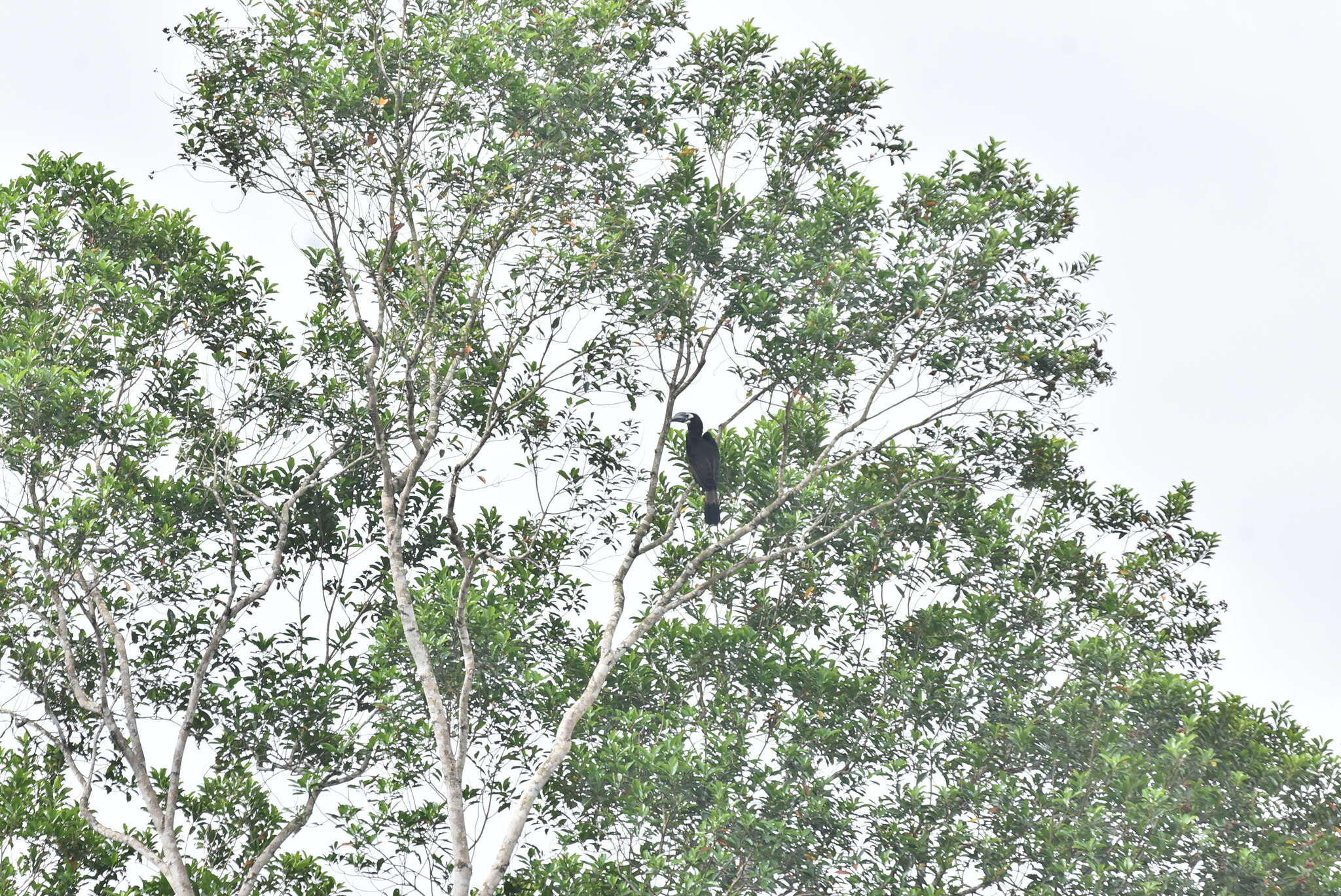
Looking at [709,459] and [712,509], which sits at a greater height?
[709,459]

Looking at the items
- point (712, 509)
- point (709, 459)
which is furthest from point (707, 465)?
point (712, 509)

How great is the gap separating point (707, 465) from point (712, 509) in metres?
0.37

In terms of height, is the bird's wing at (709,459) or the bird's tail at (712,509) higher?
the bird's wing at (709,459)

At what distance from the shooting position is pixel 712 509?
10.4 metres

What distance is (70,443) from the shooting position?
366 inches

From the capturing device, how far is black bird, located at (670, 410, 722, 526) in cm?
1041

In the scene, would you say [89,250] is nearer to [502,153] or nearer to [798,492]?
[502,153]

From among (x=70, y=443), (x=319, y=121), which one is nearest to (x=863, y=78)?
(x=319, y=121)

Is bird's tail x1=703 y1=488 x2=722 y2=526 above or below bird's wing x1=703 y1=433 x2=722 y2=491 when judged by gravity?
below

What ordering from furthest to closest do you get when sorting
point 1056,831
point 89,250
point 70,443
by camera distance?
point 89,250 < point 70,443 < point 1056,831

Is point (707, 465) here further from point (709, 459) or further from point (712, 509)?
point (712, 509)

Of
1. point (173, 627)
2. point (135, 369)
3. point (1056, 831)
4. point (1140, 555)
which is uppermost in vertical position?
point (135, 369)

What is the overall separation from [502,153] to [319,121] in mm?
1514

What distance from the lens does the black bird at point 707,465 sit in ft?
34.2
